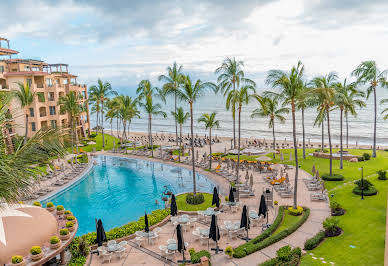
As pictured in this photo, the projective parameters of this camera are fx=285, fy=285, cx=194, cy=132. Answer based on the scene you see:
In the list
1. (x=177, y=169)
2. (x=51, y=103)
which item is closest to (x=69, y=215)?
(x=177, y=169)

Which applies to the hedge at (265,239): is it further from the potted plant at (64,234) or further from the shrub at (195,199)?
the potted plant at (64,234)

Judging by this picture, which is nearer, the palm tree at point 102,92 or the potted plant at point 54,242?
the potted plant at point 54,242

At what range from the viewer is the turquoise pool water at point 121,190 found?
73.6 ft

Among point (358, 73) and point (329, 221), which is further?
point (358, 73)

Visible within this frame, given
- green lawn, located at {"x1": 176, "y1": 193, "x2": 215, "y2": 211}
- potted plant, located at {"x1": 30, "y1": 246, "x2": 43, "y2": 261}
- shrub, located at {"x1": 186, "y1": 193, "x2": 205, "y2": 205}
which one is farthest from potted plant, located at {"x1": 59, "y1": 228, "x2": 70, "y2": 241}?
shrub, located at {"x1": 186, "y1": 193, "x2": 205, "y2": 205}

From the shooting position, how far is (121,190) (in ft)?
92.4

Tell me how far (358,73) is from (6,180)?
34.8 m

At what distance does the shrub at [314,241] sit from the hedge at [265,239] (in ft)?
4.78

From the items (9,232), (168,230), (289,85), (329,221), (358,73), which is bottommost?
(168,230)

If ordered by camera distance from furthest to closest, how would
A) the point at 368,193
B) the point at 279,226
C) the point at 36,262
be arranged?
the point at 368,193 → the point at 279,226 → the point at 36,262

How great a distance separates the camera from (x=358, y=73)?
31.8 meters

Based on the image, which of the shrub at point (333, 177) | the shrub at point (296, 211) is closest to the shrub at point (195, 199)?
the shrub at point (296, 211)

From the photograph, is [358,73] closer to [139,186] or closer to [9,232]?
[139,186]

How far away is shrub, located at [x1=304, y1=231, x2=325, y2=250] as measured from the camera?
1480cm
